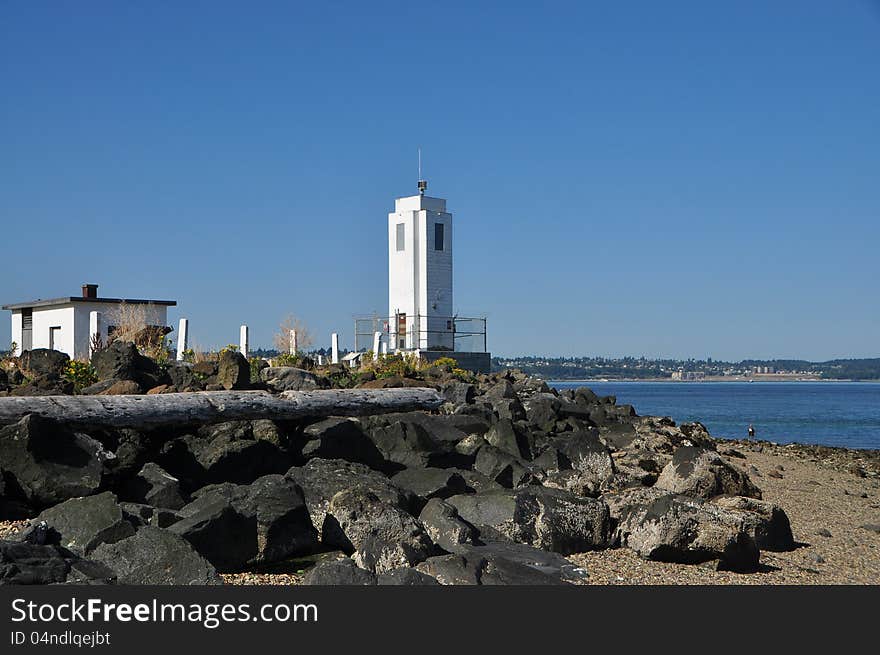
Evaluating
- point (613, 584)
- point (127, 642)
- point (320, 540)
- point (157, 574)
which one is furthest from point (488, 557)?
point (127, 642)

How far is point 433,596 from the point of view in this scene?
739cm

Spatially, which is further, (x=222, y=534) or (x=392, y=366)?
(x=392, y=366)

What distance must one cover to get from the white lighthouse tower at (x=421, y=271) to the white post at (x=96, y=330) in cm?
1707

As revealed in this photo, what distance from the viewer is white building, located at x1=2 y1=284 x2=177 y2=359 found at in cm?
3516

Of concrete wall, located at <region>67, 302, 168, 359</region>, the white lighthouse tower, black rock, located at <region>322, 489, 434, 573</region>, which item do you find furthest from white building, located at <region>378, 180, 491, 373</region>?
black rock, located at <region>322, 489, 434, 573</region>

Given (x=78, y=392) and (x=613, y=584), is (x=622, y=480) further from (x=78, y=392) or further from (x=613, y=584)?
(x=78, y=392)

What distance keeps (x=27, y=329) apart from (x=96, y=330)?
35.7 ft

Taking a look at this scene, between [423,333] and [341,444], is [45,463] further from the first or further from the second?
[423,333]

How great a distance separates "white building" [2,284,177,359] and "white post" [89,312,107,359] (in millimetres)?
460

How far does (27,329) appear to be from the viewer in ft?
129

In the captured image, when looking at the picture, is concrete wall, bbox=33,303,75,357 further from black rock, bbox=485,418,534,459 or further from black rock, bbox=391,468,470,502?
black rock, bbox=391,468,470,502

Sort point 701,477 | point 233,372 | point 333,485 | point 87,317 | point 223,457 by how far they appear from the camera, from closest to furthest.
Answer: point 333,485 → point 223,457 → point 701,477 → point 233,372 → point 87,317

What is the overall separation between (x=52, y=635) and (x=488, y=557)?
12.6ft

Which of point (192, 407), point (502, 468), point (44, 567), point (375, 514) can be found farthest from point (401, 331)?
point (44, 567)
